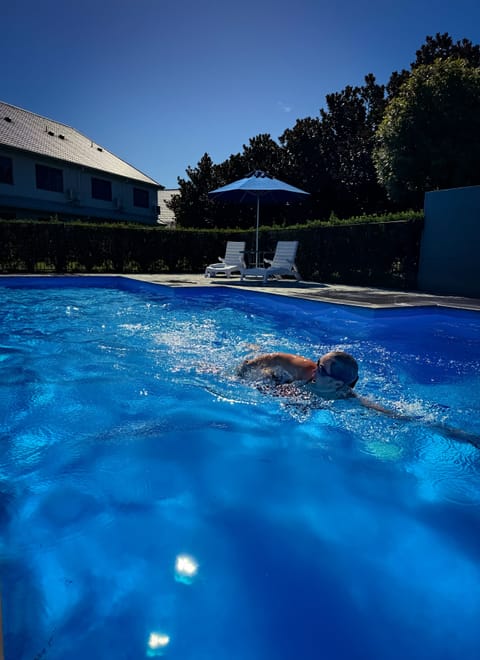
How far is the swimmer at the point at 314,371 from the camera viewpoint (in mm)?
3096

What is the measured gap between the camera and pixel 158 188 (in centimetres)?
2736

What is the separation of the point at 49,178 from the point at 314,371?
22.5 metres

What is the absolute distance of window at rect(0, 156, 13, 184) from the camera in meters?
19.6

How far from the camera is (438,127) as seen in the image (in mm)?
14539

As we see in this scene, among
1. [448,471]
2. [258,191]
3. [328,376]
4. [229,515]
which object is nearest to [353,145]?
[258,191]

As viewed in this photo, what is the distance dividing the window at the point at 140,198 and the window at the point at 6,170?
25.0 feet

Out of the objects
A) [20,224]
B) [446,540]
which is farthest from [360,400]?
[20,224]

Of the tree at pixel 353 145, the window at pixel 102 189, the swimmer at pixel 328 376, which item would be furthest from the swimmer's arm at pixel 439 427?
the window at pixel 102 189

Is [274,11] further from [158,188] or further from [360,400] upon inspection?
[158,188]

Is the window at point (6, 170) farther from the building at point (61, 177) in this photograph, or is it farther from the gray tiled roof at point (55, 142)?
the gray tiled roof at point (55, 142)

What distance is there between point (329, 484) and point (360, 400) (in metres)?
0.90

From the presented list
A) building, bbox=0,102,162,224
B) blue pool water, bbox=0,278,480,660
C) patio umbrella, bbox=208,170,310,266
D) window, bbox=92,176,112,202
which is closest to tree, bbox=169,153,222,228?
building, bbox=0,102,162,224

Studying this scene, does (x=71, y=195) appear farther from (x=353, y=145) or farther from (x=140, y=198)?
(x=353, y=145)

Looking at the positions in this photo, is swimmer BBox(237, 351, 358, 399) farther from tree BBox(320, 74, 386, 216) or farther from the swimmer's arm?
tree BBox(320, 74, 386, 216)
